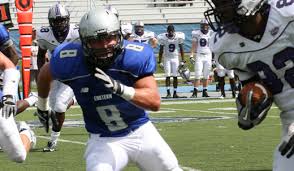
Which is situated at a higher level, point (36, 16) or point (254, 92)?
point (254, 92)

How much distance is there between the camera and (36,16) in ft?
88.8

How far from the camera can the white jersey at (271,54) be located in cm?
404

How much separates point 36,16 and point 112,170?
76.0ft

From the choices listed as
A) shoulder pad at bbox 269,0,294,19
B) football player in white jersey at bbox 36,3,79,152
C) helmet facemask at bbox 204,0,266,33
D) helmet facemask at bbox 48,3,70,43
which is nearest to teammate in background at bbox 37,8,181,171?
helmet facemask at bbox 204,0,266,33

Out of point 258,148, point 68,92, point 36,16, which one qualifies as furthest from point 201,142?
point 36,16

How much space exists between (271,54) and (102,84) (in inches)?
41.4

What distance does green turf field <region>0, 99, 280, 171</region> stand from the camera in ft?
23.0

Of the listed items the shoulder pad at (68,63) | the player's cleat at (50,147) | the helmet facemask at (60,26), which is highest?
the shoulder pad at (68,63)

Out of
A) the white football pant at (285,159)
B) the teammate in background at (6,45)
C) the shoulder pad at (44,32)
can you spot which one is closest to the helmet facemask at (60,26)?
the shoulder pad at (44,32)

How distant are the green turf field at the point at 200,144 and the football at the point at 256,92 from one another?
265cm

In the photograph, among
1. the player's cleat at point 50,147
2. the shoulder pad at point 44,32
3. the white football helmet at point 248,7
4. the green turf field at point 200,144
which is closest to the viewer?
the white football helmet at point 248,7

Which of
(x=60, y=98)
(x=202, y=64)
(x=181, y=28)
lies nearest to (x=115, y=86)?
(x=60, y=98)

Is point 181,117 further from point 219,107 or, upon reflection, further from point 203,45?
point 203,45

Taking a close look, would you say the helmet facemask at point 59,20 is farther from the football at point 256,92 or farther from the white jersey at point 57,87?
the football at point 256,92
